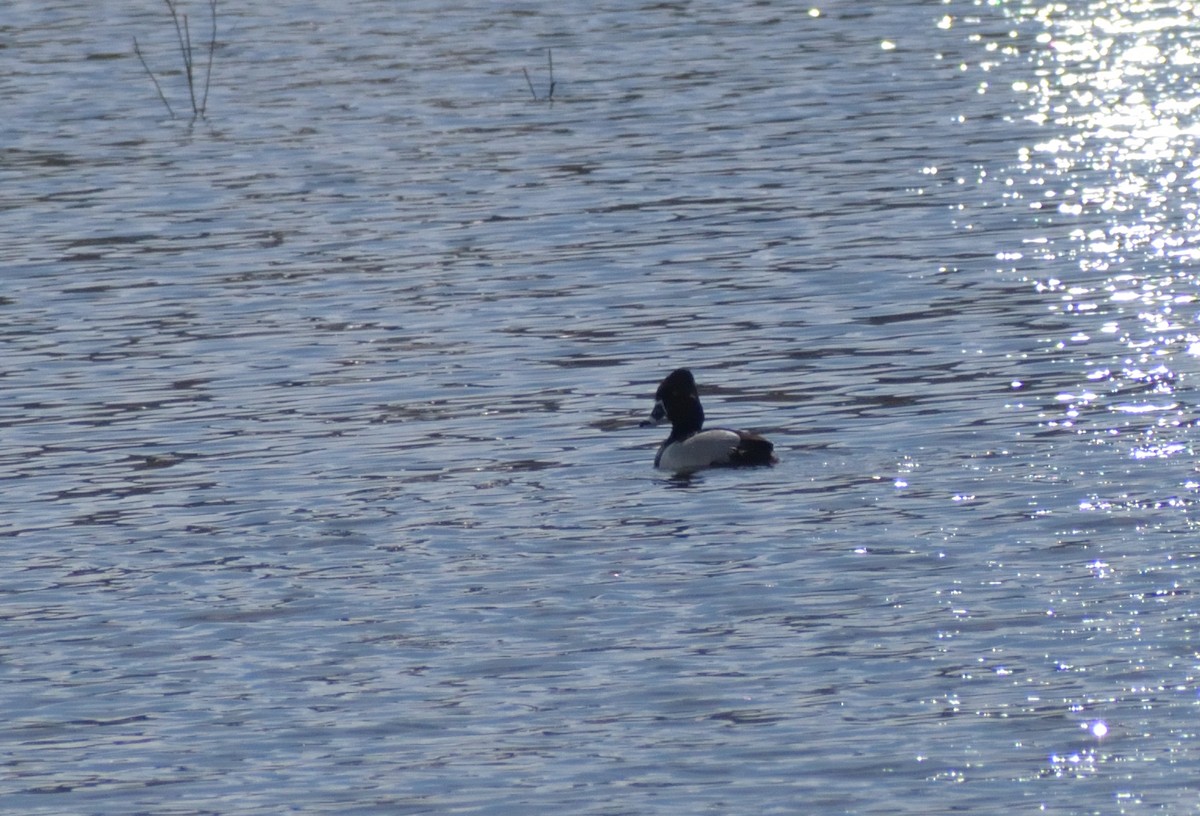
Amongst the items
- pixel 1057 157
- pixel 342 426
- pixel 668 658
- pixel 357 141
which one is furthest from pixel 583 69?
pixel 668 658

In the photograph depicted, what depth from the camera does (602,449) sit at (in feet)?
51.7

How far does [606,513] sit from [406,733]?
3.82 meters

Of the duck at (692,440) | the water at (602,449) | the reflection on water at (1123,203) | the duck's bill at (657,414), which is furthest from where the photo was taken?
the reflection on water at (1123,203)

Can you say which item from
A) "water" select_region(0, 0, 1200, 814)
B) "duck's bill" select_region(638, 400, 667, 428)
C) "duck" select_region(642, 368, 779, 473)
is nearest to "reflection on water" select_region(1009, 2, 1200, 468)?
"water" select_region(0, 0, 1200, 814)

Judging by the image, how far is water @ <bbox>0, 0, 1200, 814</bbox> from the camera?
401 inches

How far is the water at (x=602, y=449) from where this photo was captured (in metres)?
10.2

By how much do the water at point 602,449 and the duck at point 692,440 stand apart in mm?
157

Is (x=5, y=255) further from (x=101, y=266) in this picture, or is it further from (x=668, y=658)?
(x=668, y=658)

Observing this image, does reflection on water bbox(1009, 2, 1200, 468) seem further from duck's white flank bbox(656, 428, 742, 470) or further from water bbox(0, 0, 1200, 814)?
duck's white flank bbox(656, 428, 742, 470)

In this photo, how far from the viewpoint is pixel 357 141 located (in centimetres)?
2934

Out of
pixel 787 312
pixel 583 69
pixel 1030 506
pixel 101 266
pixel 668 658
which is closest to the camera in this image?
pixel 668 658

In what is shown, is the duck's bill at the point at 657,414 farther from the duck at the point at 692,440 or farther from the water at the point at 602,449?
the water at the point at 602,449

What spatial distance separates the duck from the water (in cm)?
16

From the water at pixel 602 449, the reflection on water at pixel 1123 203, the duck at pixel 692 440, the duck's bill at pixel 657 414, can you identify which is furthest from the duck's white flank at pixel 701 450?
the reflection on water at pixel 1123 203
